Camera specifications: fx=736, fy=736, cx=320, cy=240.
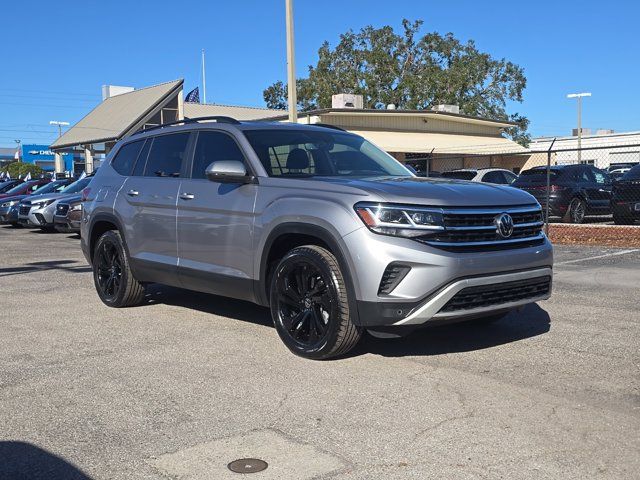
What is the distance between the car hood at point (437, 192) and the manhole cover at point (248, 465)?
2.14 m

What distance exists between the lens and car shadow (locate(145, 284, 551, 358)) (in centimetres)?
584

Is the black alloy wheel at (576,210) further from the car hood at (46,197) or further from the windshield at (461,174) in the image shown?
the car hood at (46,197)

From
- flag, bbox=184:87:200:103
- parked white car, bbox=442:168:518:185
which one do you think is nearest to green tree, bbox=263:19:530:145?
flag, bbox=184:87:200:103

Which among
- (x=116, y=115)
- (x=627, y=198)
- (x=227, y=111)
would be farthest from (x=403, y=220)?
(x=227, y=111)

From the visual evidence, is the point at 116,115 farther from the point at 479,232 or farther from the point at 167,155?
the point at 479,232

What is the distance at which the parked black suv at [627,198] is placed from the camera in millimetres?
15117

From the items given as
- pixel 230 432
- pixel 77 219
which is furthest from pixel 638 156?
pixel 230 432

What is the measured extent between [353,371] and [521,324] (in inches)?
87.1

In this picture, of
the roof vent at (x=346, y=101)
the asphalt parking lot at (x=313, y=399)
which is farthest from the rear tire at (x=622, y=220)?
the roof vent at (x=346, y=101)

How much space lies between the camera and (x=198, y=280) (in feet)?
21.5

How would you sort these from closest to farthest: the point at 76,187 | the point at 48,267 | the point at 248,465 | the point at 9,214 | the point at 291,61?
the point at 248,465 < the point at 48,267 < the point at 291,61 < the point at 76,187 < the point at 9,214

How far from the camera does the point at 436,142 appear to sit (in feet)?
120

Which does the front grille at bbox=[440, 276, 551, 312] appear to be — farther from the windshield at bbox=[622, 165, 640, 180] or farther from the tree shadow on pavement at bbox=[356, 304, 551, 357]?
the windshield at bbox=[622, 165, 640, 180]

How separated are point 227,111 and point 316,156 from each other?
39752mm
